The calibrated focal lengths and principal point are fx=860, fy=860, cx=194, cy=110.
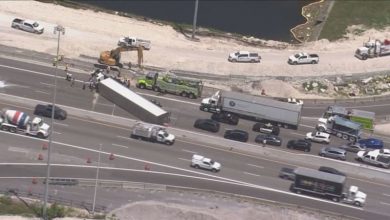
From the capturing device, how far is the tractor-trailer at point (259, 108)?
10162 cm

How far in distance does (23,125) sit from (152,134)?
13986 mm

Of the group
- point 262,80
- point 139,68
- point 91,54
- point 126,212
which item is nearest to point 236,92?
point 262,80

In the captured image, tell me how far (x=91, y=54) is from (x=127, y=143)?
84.9 feet

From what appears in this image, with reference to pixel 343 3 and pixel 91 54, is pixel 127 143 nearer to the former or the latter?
pixel 91 54

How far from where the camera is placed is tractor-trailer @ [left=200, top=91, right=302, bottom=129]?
10162cm

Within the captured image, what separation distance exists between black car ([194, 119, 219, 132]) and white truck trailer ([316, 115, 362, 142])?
12887mm

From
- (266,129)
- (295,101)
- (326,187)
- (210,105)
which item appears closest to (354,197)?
(326,187)

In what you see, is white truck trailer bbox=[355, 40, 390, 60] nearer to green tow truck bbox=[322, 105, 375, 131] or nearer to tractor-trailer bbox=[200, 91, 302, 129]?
green tow truck bbox=[322, 105, 375, 131]

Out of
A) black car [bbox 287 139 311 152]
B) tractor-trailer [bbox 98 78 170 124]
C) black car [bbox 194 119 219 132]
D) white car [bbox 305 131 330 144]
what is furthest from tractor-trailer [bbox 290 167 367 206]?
tractor-trailer [bbox 98 78 170 124]

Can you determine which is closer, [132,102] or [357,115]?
[132,102]

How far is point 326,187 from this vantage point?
86.8 metres

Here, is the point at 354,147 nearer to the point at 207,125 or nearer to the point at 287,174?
the point at 287,174

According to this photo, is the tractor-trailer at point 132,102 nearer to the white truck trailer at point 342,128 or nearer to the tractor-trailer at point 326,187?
the tractor-trailer at point 326,187

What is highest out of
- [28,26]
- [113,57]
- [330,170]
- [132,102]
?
[28,26]
